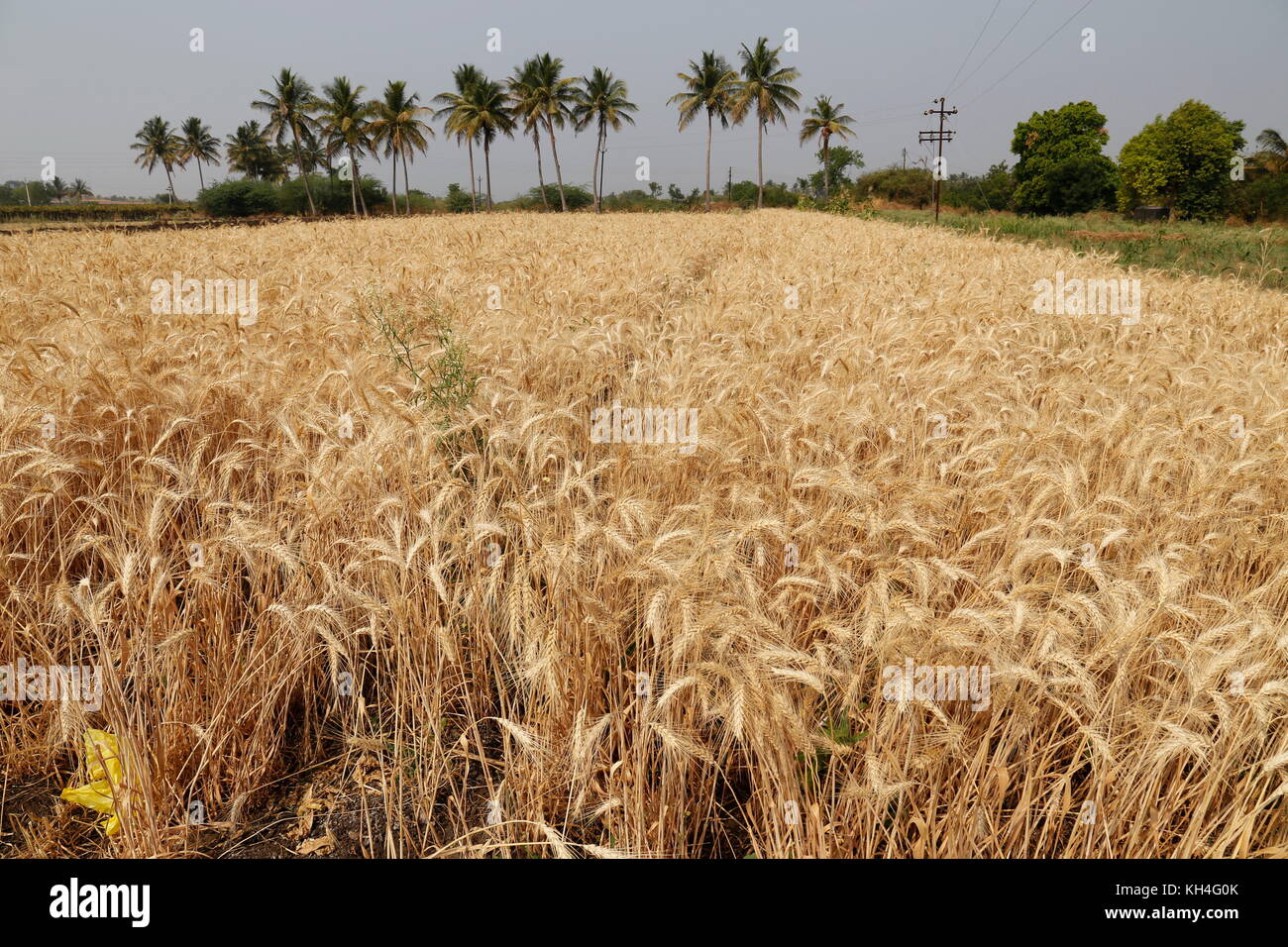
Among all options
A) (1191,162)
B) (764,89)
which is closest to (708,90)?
(764,89)

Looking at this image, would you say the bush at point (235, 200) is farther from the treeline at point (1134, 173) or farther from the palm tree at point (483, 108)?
the treeline at point (1134, 173)

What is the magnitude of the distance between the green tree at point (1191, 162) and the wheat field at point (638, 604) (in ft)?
213

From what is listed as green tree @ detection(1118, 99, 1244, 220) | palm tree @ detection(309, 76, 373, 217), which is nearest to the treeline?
green tree @ detection(1118, 99, 1244, 220)

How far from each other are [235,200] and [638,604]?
3115 inches

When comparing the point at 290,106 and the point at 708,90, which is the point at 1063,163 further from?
the point at 290,106

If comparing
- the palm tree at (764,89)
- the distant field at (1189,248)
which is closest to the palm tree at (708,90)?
the palm tree at (764,89)

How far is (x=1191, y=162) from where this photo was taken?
5166 centimetres

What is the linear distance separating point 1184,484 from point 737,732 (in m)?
2.87

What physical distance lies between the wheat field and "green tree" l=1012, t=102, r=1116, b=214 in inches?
2706

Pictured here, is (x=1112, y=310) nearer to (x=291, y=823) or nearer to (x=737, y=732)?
(x=737, y=732)

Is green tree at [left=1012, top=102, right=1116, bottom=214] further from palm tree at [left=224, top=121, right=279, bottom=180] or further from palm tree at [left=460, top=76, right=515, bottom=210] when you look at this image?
palm tree at [left=224, top=121, right=279, bottom=180]

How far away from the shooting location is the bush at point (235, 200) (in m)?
61.8

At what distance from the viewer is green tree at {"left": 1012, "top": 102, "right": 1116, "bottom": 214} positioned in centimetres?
5778

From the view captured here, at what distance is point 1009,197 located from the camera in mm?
69625
